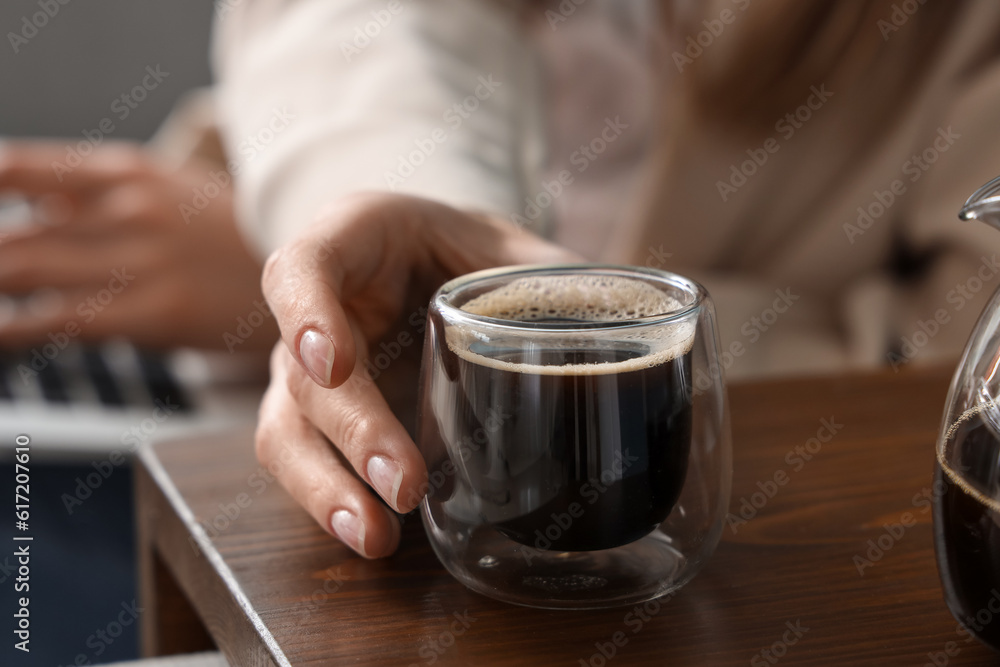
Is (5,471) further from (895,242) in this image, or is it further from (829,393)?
(895,242)

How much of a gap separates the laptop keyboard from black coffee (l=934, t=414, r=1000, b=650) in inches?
33.2

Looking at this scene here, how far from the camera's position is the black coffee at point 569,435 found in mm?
364

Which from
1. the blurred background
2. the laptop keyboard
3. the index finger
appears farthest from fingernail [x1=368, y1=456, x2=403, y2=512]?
the blurred background

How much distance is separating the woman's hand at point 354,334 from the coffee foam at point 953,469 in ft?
0.67

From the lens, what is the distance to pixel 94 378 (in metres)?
1.14

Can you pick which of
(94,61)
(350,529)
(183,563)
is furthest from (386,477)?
(94,61)

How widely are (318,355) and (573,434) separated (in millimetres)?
115

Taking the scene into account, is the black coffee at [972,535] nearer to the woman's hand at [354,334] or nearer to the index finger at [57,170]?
the woman's hand at [354,334]

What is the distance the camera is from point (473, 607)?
383 mm

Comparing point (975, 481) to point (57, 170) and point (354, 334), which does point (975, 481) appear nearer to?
point (354, 334)

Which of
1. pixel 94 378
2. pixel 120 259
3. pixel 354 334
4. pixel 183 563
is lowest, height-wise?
pixel 94 378

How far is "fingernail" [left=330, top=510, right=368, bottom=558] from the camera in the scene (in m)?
0.41

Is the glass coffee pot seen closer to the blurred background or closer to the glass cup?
the glass cup

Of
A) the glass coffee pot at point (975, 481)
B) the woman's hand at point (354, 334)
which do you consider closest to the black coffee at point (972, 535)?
the glass coffee pot at point (975, 481)
